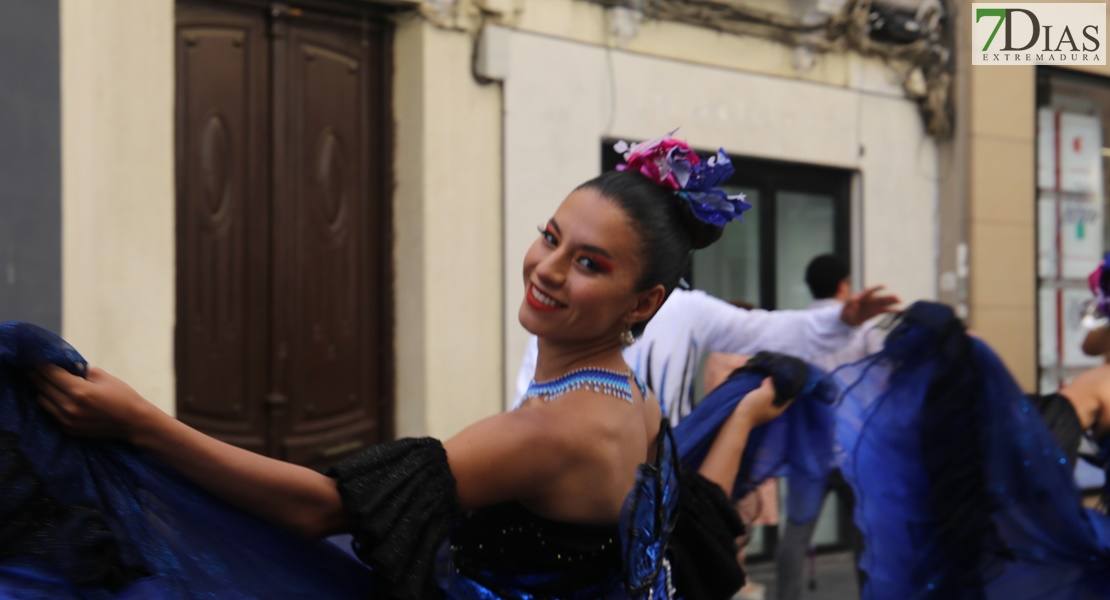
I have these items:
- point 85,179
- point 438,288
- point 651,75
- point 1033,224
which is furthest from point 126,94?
point 1033,224

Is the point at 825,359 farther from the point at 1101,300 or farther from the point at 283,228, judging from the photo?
the point at 283,228

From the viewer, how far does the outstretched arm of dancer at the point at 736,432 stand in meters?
2.91

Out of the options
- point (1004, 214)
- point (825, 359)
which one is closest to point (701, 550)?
point (825, 359)

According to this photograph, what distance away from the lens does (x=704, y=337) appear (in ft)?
15.2

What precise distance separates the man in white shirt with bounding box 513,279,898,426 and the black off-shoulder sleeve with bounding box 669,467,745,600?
1.62 m

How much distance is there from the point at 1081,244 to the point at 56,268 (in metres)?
8.59

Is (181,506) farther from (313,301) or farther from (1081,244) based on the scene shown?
(1081,244)

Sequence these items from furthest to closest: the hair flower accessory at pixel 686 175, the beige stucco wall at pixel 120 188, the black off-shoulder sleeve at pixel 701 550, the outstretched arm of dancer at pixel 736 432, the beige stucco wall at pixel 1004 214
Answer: the beige stucco wall at pixel 1004 214 → the beige stucco wall at pixel 120 188 → the outstretched arm of dancer at pixel 736 432 → the black off-shoulder sleeve at pixel 701 550 → the hair flower accessory at pixel 686 175

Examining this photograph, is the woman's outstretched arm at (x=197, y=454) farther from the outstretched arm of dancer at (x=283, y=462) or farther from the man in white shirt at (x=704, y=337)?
the man in white shirt at (x=704, y=337)

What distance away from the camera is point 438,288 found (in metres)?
6.64

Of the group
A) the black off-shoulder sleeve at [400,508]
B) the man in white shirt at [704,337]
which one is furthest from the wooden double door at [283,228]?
the black off-shoulder sleeve at [400,508]

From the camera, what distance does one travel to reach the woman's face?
213cm

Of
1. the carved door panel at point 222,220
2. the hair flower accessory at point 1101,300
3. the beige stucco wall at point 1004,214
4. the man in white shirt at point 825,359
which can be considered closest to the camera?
the man in white shirt at point 825,359

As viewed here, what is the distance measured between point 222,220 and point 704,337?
2.71 meters
